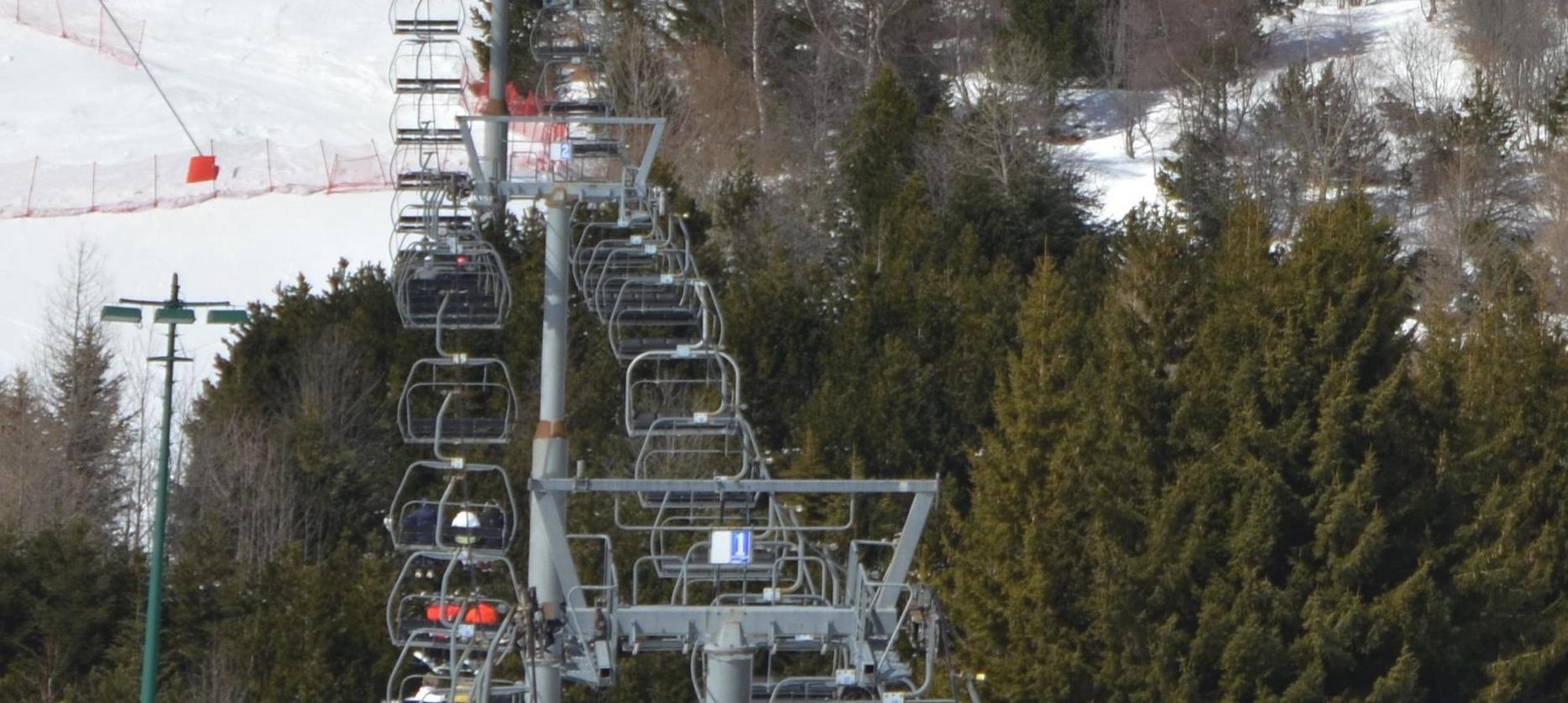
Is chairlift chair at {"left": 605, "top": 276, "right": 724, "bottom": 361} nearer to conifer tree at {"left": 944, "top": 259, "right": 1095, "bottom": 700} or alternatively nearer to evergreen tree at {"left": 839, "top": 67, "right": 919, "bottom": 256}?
conifer tree at {"left": 944, "top": 259, "right": 1095, "bottom": 700}

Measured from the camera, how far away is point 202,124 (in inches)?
2504

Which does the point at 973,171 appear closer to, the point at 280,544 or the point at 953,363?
the point at 953,363

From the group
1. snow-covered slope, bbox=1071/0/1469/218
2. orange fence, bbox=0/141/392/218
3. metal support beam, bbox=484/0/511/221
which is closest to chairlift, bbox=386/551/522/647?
metal support beam, bbox=484/0/511/221

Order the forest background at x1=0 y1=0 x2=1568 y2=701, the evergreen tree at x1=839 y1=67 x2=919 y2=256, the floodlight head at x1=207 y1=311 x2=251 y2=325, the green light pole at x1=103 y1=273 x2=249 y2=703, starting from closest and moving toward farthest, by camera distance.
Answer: the green light pole at x1=103 y1=273 x2=249 y2=703
the floodlight head at x1=207 y1=311 x2=251 y2=325
the forest background at x1=0 y1=0 x2=1568 y2=701
the evergreen tree at x1=839 y1=67 x2=919 y2=256

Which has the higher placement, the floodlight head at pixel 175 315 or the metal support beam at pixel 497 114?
the metal support beam at pixel 497 114

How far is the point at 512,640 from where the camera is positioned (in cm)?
1223

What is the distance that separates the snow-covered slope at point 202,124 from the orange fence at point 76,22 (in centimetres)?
55

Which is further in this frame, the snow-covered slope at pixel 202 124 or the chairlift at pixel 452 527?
the snow-covered slope at pixel 202 124

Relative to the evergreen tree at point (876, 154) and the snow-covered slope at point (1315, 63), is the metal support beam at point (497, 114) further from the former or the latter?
the snow-covered slope at point (1315, 63)

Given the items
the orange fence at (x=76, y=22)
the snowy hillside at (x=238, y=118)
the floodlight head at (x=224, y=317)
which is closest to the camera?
the floodlight head at (x=224, y=317)

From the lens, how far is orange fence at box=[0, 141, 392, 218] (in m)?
56.7

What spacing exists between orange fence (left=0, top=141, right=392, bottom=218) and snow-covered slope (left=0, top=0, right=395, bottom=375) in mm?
766

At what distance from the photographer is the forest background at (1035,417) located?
90.5ft

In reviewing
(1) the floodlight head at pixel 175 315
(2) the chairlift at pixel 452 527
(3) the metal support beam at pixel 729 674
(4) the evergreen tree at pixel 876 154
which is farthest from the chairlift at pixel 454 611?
(4) the evergreen tree at pixel 876 154
